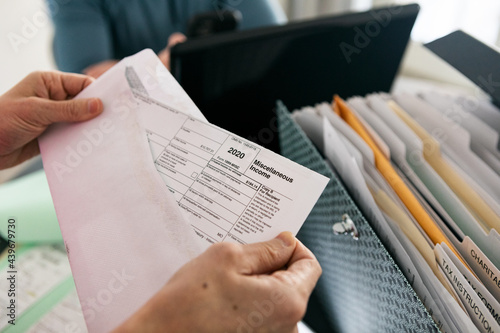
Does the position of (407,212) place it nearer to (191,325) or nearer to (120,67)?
(191,325)

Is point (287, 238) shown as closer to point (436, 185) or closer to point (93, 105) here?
point (436, 185)

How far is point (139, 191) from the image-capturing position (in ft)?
1.46

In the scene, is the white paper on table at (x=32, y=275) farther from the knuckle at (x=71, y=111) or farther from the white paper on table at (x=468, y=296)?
the white paper on table at (x=468, y=296)

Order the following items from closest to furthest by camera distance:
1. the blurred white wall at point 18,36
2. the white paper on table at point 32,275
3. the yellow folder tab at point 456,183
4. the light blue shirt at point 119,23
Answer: the yellow folder tab at point 456,183 < the white paper on table at point 32,275 < the light blue shirt at point 119,23 < the blurred white wall at point 18,36

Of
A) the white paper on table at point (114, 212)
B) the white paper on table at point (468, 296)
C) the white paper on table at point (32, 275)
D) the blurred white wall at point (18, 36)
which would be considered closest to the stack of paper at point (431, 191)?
the white paper on table at point (468, 296)

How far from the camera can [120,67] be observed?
0.53 m

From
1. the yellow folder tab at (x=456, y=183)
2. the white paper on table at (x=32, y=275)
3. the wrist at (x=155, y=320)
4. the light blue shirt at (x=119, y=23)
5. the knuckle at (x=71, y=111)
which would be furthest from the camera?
the light blue shirt at (x=119, y=23)

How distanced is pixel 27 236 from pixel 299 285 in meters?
0.85

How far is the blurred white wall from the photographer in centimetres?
138

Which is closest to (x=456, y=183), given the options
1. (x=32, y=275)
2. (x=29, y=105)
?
(x=29, y=105)

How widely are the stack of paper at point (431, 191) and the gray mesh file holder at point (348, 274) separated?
32 mm

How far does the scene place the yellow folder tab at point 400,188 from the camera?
40cm

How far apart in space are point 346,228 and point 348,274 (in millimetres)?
108

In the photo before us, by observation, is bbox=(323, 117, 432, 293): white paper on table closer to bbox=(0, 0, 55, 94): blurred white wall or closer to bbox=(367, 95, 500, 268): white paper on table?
bbox=(367, 95, 500, 268): white paper on table
